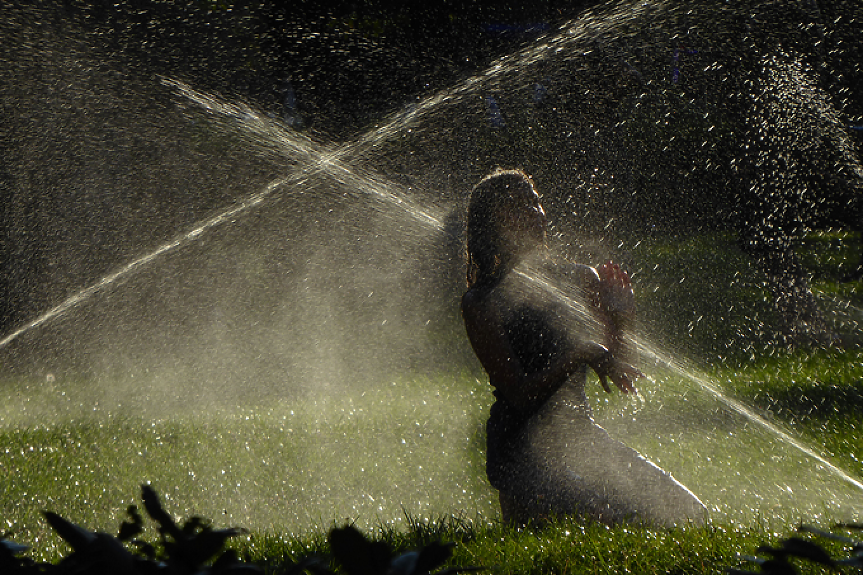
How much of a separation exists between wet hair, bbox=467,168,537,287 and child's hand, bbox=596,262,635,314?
378 millimetres

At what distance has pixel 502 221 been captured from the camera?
3059mm

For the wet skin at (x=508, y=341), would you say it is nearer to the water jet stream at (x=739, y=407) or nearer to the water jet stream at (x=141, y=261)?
the water jet stream at (x=739, y=407)

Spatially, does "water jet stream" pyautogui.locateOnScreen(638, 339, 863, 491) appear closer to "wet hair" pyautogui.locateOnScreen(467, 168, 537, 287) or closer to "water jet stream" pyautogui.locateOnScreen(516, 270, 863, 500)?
"water jet stream" pyautogui.locateOnScreen(516, 270, 863, 500)

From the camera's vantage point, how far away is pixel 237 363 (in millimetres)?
7688

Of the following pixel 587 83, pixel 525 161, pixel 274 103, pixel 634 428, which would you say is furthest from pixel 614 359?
pixel 274 103

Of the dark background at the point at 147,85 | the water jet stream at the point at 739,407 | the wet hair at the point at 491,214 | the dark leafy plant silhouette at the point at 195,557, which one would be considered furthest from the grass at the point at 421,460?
the dark background at the point at 147,85

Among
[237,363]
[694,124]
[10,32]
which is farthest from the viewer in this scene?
[10,32]

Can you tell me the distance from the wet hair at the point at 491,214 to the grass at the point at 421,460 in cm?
99

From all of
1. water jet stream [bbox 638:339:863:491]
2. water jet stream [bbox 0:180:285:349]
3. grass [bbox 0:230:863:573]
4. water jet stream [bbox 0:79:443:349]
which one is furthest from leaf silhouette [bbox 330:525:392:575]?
water jet stream [bbox 0:180:285:349]

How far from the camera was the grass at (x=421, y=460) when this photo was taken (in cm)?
296

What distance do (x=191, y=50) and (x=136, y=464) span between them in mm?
9177

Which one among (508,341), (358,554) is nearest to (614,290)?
(508,341)

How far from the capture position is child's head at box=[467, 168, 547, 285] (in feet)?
10.0

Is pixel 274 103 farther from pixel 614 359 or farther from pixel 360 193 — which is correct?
pixel 614 359
